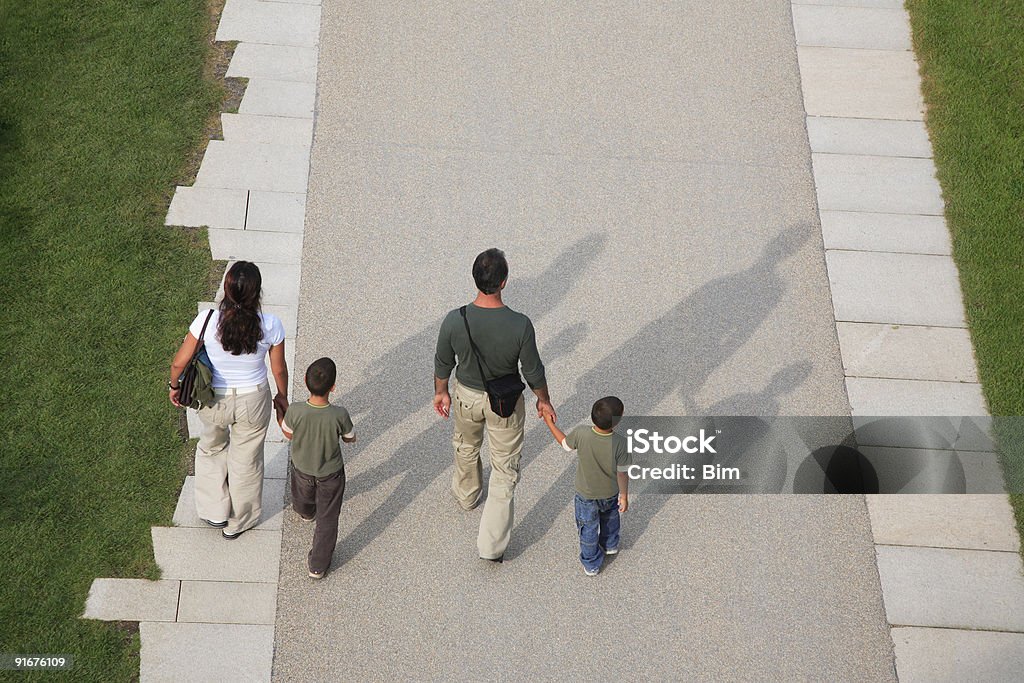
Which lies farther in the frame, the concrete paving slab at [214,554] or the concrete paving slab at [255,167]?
the concrete paving slab at [255,167]

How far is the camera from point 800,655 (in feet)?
21.1

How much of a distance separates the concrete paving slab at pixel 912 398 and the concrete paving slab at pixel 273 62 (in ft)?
18.2

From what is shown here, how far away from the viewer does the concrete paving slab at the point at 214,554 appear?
6598 millimetres

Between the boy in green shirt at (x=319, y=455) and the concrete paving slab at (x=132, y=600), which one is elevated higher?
the boy in green shirt at (x=319, y=455)

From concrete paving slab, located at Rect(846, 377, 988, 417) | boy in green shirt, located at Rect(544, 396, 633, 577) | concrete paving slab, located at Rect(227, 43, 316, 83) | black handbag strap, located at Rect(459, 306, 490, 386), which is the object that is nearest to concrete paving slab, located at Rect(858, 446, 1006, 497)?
concrete paving slab, located at Rect(846, 377, 988, 417)

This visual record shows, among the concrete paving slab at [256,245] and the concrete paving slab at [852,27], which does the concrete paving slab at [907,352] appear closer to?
the concrete paving slab at [852,27]

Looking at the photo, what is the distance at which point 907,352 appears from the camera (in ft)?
26.7

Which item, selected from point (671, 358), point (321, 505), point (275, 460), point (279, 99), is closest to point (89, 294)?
point (275, 460)

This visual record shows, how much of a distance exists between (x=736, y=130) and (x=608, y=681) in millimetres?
5363

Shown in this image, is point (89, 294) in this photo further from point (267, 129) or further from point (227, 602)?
point (227, 602)

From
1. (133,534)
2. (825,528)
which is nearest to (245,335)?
(133,534)

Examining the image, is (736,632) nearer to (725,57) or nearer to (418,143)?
(418,143)

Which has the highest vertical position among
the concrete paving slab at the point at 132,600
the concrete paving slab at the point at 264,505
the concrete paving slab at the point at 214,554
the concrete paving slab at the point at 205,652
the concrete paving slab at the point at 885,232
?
the concrete paving slab at the point at 885,232

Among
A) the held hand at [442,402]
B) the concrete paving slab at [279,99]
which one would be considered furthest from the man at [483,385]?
the concrete paving slab at [279,99]
